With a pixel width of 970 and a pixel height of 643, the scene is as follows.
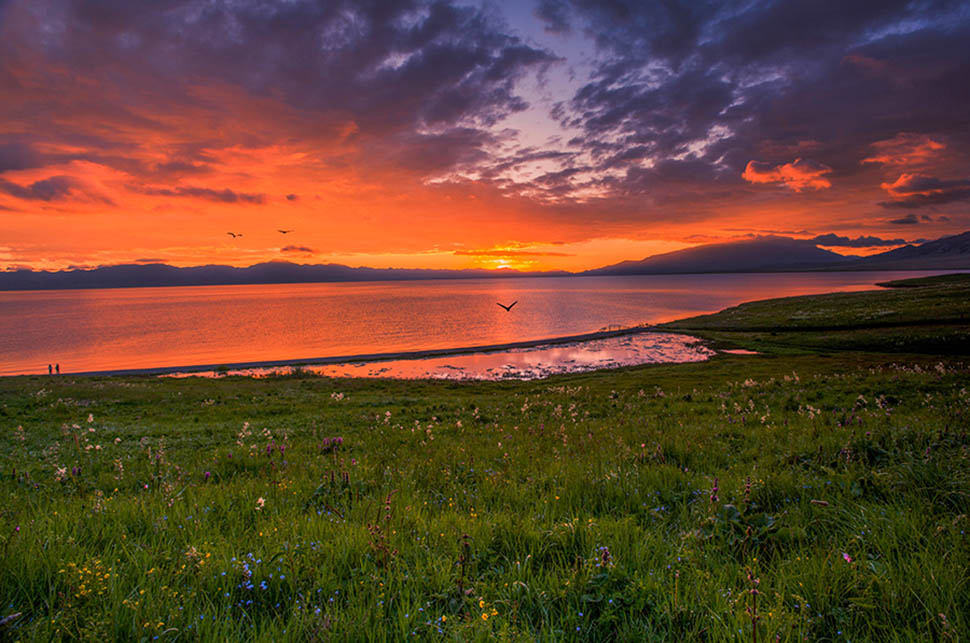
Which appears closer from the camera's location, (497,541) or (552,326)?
(497,541)

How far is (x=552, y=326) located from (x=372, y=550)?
104757 millimetres

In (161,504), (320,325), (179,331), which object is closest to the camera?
(161,504)

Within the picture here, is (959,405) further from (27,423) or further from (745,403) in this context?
(27,423)

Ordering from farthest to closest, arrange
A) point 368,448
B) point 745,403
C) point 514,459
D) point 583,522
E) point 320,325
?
point 320,325, point 745,403, point 368,448, point 514,459, point 583,522

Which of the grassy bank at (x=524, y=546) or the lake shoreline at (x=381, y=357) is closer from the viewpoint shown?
the grassy bank at (x=524, y=546)

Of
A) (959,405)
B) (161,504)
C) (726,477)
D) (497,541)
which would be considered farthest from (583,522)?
(959,405)

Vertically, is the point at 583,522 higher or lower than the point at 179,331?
higher

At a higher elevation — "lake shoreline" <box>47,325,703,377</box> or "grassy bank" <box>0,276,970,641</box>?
"grassy bank" <box>0,276,970,641</box>

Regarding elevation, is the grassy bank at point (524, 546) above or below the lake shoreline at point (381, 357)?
above

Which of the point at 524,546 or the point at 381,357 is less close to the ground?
the point at 524,546

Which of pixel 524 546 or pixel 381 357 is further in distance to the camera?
pixel 381 357

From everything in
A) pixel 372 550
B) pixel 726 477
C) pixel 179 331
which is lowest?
pixel 179 331

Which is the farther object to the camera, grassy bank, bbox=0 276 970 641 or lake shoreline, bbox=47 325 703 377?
lake shoreline, bbox=47 325 703 377

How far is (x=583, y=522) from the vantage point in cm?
417
